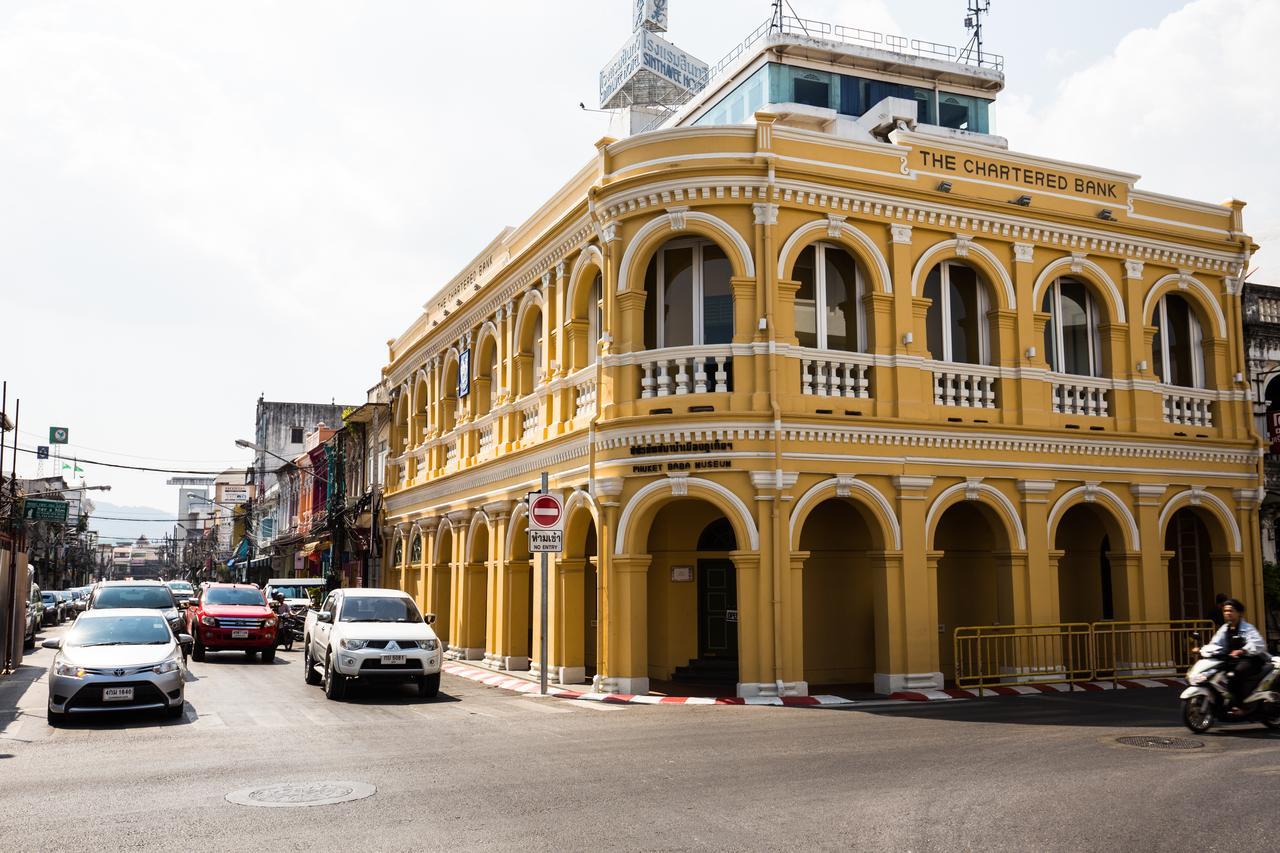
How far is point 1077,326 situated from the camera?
21.6 m

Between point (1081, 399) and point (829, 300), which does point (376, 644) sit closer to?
point (829, 300)

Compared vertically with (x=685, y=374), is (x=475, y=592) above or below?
below

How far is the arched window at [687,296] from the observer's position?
19000 millimetres

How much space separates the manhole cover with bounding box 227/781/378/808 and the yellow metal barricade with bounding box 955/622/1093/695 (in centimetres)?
1151

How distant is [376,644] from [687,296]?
7934mm

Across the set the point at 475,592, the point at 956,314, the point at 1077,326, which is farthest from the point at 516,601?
the point at 1077,326

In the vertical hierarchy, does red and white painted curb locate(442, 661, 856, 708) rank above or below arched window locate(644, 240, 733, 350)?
below

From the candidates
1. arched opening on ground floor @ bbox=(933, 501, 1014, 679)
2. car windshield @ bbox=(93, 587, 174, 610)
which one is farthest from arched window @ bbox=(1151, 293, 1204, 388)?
car windshield @ bbox=(93, 587, 174, 610)

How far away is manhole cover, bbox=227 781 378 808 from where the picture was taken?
904 cm

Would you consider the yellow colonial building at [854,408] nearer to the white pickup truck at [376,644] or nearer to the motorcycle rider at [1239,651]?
the white pickup truck at [376,644]

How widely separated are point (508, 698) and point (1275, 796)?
11970mm

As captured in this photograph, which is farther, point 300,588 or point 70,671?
point 300,588

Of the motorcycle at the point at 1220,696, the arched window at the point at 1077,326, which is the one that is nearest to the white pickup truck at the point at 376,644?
the motorcycle at the point at 1220,696

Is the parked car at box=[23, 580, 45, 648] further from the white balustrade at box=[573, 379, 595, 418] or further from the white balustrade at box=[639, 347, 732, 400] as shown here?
the white balustrade at box=[639, 347, 732, 400]
